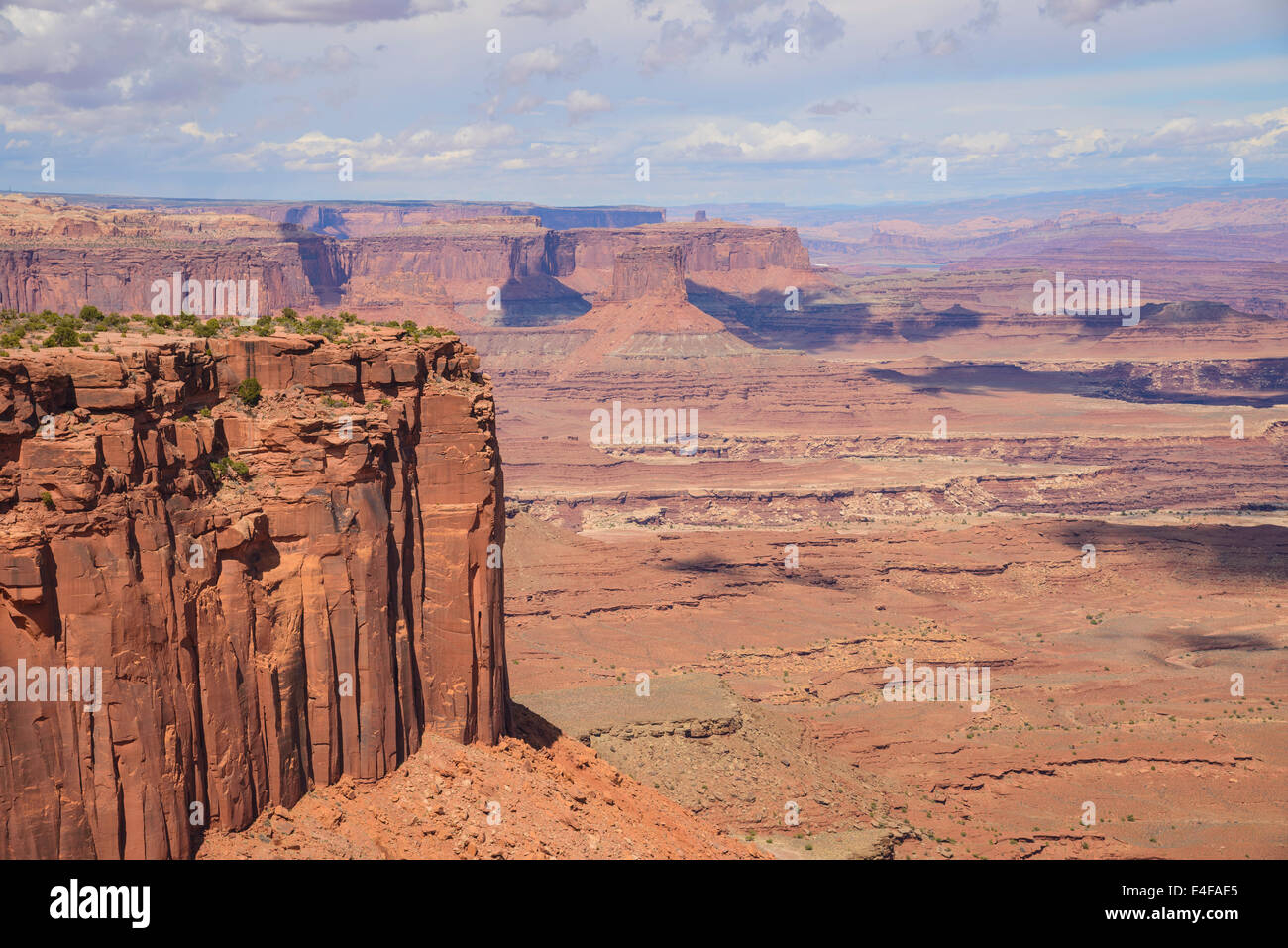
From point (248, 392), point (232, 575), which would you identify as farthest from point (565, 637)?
point (232, 575)

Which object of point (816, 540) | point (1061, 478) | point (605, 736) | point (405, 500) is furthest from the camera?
point (1061, 478)

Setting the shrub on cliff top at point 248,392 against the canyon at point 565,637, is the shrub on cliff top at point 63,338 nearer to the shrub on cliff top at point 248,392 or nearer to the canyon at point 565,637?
the canyon at point 565,637

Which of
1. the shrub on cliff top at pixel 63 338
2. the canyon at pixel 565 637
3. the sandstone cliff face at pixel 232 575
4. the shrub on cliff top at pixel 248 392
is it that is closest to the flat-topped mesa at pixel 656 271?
the canyon at pixel 565 637

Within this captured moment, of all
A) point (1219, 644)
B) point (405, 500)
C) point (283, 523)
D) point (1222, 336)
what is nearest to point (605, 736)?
point (405, 500)

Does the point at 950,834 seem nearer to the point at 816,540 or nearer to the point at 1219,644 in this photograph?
the point at 1219,644

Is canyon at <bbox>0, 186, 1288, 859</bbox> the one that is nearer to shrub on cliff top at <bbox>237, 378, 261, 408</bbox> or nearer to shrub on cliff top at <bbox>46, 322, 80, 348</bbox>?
shrub on cliff top at <bbox>237, 378, 261, 408</bbox>

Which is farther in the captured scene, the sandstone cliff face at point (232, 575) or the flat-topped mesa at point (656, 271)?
the flat-topped mesa at point (656, 271)

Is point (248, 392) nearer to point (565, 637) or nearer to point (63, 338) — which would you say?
point (63, 338)

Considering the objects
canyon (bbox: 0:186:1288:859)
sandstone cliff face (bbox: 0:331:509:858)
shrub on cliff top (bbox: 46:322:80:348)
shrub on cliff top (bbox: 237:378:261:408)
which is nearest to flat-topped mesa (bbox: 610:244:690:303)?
canyon (bbox: 0:186:1288:859)
